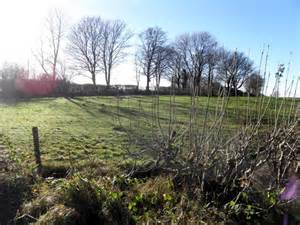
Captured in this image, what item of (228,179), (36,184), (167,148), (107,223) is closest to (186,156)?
(167,148)

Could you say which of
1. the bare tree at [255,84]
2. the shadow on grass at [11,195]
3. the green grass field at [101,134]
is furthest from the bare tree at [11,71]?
the bare tree at [255,84]

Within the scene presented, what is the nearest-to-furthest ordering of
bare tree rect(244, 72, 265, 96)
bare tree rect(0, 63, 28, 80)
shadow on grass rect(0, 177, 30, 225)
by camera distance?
shadow on grass rect(0, 177, 30, 225) < bare tree rect(244, 72, 265, 96) < bare tree rect(0, 63, 28, 80)

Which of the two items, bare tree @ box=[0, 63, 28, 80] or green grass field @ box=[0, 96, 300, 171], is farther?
bare tree @ box=[0, 63, 28, 80]

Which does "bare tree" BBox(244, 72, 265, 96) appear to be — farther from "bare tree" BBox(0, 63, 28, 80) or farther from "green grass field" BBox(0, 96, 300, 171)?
"bare tree" BBox(0, 63, 28, 80)

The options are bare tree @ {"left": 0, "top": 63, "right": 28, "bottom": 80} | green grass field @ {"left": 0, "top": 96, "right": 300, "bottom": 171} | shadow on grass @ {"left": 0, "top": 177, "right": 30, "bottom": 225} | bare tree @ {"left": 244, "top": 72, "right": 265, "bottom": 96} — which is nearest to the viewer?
shadow on grass @ {"left": 0, "top": 177, "right": 30, "bottom": 225}

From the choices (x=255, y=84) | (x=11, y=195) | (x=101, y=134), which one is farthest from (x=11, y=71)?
(x=255, y=84)

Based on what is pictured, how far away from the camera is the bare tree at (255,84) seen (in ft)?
12.9

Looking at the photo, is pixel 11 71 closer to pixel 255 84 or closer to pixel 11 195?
pixel 11 195

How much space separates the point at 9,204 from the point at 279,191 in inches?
150

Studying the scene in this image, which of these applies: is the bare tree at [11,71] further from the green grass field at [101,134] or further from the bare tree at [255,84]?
the bare tree at [255,84]

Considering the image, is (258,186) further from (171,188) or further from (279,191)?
(171,188)

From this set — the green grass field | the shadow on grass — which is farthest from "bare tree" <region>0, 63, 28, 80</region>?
the shadow on grass

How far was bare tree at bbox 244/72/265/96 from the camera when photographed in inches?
155

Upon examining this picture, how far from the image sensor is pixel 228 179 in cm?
385
